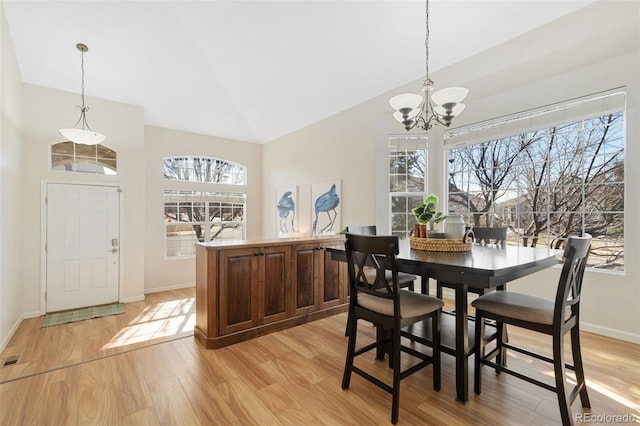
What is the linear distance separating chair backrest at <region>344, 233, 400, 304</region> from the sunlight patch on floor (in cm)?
223

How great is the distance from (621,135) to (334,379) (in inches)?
149

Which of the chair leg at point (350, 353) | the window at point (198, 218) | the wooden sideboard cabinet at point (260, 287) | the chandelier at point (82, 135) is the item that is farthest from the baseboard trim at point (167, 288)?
the chair leg at point (350, 353)

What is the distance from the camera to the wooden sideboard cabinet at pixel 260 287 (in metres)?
2.79

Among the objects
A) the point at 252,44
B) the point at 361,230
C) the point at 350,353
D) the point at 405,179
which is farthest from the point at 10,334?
the point at 405,179

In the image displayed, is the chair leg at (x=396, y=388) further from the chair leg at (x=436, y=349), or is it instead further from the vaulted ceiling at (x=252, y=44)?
the vaulted ceiling at (x=252, y=44)

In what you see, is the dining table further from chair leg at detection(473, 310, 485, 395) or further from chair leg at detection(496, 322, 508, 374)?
chair leg at detection(496, 322, 508, 374)

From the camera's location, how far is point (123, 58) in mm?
3887

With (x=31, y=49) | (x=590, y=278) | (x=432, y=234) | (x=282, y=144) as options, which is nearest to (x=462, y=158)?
(x=590, y=278)

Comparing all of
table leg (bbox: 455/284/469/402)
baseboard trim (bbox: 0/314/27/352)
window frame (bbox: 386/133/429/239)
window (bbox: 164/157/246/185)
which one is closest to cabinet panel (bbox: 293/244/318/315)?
window frame (bbox: 386/133/429/239)

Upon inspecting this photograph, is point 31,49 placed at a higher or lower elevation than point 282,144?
higher

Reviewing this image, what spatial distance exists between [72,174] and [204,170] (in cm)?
213

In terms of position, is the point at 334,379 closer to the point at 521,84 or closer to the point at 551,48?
the point at 551,48

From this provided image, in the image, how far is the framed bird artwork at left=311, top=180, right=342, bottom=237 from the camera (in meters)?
4.91

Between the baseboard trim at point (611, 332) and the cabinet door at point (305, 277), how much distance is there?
9.76 ft
